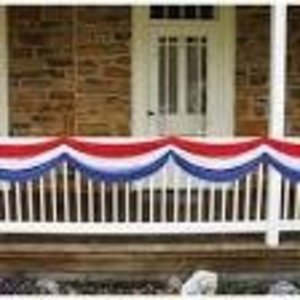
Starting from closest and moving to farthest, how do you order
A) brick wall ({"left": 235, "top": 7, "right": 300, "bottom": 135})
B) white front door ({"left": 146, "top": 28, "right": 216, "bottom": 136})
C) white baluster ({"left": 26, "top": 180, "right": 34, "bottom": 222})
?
white baluster ({"left": 26, "top": 180, "right": 34, "bottom": 222}), brick wall ({"left": 235, "top": 7, "right": 300, "bottom": 135}), white front door ({"left": 146, "top": 28, "right": 216, "bottom": 136})

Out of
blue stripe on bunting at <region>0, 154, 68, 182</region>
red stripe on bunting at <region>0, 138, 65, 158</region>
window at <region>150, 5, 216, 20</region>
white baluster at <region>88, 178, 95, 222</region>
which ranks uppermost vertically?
window at <region>150, 5, 216, 20</region>

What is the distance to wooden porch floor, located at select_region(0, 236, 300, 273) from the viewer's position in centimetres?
1212

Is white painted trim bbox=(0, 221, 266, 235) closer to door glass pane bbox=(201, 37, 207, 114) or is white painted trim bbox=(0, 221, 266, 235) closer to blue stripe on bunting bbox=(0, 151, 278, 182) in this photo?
blue stripe on bunting bbox=(0, 151, 278, 182)

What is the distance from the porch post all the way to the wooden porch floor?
0.70 ft

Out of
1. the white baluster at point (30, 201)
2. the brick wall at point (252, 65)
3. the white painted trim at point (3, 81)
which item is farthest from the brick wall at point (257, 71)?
the white baluster at point (30, 201)

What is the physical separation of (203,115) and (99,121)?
138cm

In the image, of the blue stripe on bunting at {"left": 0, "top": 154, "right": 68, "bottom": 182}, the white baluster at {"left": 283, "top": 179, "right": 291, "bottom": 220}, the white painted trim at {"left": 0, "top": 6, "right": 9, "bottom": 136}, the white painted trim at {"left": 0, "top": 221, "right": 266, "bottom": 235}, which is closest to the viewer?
the blue stripe on bunting at {"left": 0, "top": 154, "right": 68, "bottom": 182}

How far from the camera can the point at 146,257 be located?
12.1 metres

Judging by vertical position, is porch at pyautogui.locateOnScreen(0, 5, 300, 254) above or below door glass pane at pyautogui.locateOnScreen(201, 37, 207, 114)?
below

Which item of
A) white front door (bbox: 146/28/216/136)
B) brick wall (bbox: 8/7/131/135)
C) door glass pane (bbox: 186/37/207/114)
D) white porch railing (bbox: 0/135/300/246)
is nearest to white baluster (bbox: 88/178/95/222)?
white porch railing (bbox: 0/135/300/246)

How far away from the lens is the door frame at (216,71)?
15.1 m

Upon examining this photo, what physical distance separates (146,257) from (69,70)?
3812 millimetres

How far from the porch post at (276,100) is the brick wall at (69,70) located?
3301 millimetres

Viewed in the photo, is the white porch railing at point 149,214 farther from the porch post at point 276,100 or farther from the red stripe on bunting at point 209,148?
the red stripe on bunting at point 209,148
